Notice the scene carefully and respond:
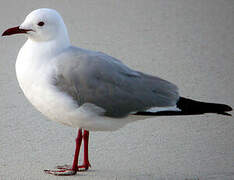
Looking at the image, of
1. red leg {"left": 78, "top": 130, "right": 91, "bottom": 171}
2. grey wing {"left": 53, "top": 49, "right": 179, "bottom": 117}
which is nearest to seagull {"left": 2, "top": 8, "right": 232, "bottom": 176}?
grey wing {"left": 53, "top": 49, "right": 179, "bottom": 117}

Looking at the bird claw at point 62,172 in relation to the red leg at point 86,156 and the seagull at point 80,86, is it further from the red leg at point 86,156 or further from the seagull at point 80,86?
the seagull at point 80,86

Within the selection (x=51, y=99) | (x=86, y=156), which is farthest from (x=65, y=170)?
(x=51, y=99)

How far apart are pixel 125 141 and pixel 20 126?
0.78 metres

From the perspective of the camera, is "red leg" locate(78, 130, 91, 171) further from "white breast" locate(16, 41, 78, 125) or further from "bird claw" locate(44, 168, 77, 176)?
"white breast" locate(16, 41, 78, 125)

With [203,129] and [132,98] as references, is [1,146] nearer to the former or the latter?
[132,98]

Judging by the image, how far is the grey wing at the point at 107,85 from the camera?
262 cm

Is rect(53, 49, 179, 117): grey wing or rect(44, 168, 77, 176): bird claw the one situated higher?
rect(53, 49, 179, 117): grey wing

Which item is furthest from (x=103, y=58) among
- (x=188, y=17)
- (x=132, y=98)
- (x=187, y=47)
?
(x=188, y=17)

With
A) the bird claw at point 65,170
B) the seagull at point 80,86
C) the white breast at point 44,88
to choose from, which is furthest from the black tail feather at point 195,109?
the bird claw at point 65,170

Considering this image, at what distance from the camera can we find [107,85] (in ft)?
8.71

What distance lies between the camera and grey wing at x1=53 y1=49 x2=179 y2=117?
262 cm

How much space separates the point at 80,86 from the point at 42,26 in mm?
402

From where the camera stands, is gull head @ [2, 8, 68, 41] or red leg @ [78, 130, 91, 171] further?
red leg @ [78, 130, 91, 171]

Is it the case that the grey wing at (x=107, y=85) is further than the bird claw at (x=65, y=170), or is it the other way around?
the bird claw at (x=65, y=170)
